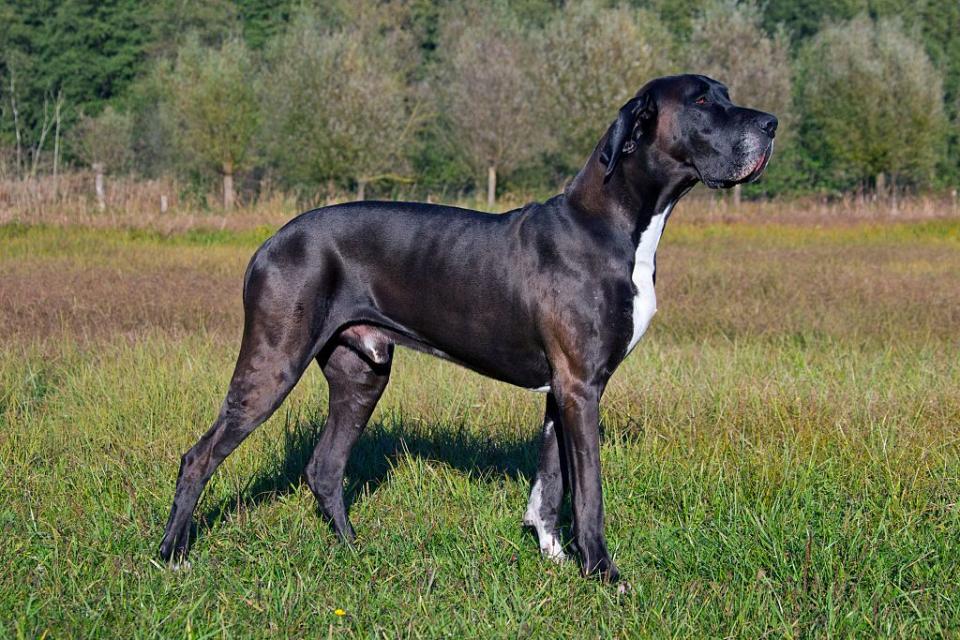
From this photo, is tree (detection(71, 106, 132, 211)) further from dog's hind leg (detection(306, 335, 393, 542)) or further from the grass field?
dog's hind leg (detection(306, 335, 393, 542))

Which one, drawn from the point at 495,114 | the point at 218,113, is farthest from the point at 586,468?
the point at 495,114

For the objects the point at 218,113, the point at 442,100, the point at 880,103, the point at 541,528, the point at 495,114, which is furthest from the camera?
the point at 442,100

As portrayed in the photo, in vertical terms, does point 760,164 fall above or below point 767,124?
below

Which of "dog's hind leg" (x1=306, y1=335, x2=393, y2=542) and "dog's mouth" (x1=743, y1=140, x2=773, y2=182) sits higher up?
"dog's mouth" (x1=743, y1=140, x2=773, y2=182)

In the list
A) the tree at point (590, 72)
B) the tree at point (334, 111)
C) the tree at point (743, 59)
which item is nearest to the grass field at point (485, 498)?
the tree at point (334, 111)

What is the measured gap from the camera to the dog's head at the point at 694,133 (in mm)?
3990

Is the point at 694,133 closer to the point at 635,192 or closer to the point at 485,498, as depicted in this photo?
the point at 635,192

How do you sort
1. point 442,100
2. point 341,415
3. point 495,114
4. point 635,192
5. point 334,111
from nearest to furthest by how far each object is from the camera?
point 635,192
point 341,415
point 334,111
point 495,114
point 442,100

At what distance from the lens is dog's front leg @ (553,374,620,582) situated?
4035 mm

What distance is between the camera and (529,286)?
13.5 ft

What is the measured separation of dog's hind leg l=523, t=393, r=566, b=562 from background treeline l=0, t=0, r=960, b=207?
1866 centimetres

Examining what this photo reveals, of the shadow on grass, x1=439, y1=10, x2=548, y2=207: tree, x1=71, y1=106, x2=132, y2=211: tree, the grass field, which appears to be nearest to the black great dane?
the grass field

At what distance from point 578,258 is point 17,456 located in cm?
311

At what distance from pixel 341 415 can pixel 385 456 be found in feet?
2.02
